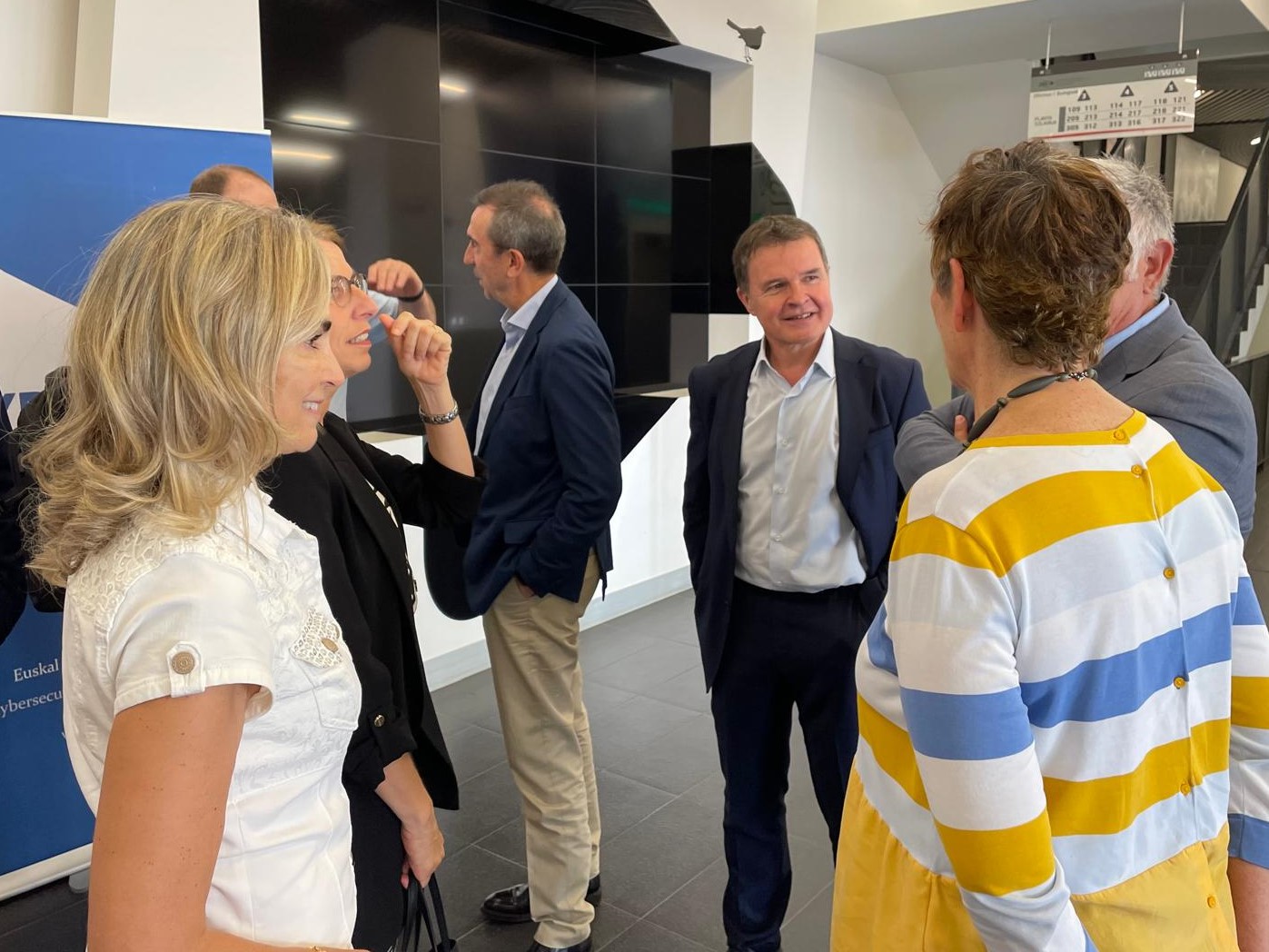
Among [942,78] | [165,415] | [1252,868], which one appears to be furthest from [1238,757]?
[942,78]

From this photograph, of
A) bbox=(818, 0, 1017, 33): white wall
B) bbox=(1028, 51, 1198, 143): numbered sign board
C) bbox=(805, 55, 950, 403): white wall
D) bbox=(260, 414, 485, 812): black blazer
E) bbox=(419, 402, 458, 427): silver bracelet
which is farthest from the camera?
bbox=(805, 55, 950, 403): white wall

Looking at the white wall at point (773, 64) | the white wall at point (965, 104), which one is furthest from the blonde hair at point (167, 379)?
the white wall at point (965, 104)

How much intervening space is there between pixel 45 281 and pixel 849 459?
83.5 inches

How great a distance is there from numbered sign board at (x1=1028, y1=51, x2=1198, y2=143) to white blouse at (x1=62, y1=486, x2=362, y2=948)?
613cm

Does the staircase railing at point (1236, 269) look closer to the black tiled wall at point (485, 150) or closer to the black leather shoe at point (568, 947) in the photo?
the black tiled wall at point (485, 150)

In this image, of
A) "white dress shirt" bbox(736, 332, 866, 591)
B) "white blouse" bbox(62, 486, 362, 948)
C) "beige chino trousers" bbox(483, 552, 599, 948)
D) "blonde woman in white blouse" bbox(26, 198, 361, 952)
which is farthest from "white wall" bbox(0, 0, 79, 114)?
"white blouse" bbox(62, 486, 362, 948)

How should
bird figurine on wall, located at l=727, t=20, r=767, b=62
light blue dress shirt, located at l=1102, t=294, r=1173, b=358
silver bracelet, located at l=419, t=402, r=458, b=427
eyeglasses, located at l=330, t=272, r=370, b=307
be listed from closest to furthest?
eyeglasses, located at l=330, t=272, r=370, b=307 → light blue dress shirt, located at l=1102, t=294, r=1173, b=358 → silver bracelet, located at l=419, t=402, r=458, b=427 → bird figurine on wall, located at l=727, t=20, r=767, b=62

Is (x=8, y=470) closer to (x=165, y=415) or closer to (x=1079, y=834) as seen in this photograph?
(x=165, y=415)

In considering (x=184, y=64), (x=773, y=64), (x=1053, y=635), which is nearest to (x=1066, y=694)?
(x=1053, y=635)

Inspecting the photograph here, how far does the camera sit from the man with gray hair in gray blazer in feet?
5.24

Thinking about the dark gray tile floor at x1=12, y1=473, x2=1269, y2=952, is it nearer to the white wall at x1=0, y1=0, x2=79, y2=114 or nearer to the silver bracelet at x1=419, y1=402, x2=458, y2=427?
the silver bracelet at x1=419, y1=402, x2=458, y2=427

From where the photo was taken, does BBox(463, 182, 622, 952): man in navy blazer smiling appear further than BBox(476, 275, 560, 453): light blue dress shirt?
No

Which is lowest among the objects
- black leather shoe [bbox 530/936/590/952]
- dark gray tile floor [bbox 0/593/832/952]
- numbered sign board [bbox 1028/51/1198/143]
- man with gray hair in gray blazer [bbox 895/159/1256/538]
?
dark gray tile floor [bbox 0/593/832/952]

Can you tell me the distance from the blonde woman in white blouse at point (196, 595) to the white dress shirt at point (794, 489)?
4.55ft
